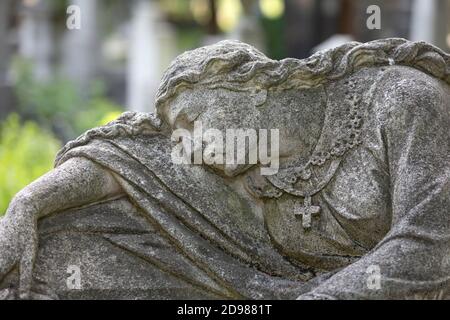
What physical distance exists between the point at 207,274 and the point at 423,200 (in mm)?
1010

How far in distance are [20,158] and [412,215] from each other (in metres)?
7.67

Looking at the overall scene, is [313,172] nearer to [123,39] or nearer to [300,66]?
[300,66]

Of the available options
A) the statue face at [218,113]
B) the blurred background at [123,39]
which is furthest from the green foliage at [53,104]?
the statue face at [218,113]

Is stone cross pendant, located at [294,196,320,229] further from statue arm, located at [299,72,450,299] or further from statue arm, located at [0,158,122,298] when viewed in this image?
statue arm, located at [0,158,122,298]

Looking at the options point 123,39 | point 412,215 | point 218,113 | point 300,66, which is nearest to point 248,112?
point 218,113

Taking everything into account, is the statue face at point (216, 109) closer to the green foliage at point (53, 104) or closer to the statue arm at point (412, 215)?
the statue arm at point (412, 215)

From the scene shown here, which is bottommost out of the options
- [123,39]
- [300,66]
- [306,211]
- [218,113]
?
[123,39]

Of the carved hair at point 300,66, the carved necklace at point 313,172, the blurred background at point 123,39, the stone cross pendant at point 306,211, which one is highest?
the carved hair at point 300,66

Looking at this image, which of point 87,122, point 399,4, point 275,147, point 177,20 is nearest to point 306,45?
point 399,4

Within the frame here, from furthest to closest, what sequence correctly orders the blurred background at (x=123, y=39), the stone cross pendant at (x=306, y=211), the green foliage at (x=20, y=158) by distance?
the blurred background at (x=123, y=39), the green foliage at (x=20, y=158), the stone cross pendant at (x=306, y=211)

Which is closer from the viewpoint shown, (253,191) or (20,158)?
(253,191)

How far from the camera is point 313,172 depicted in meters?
6.50

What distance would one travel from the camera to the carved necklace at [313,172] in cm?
646

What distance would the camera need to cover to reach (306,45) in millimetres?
29312
